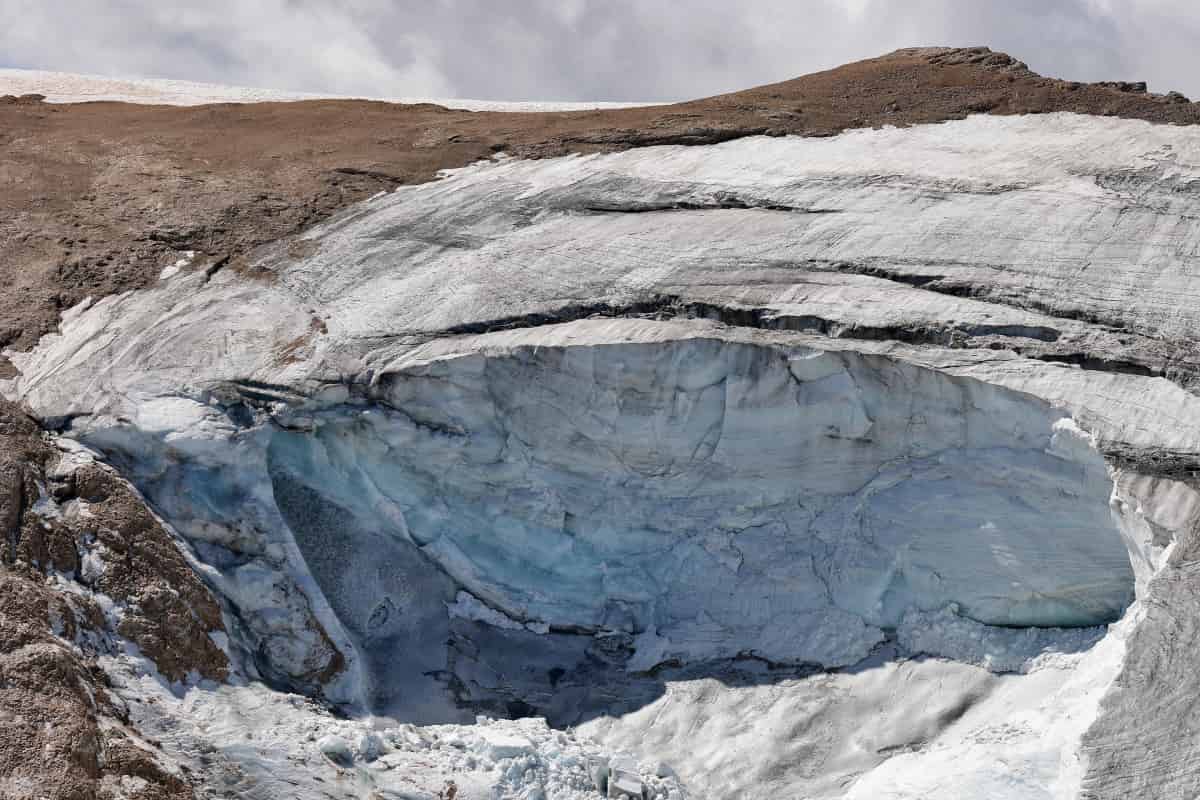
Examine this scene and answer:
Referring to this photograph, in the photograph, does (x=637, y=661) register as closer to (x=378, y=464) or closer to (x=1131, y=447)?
(x=378, y=464)

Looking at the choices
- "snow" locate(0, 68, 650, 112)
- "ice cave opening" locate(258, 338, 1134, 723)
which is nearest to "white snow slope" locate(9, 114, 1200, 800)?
"ice cave opening" locate(258, 338, 1134, 723)

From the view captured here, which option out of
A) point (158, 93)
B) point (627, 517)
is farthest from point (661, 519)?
point (158, 93)

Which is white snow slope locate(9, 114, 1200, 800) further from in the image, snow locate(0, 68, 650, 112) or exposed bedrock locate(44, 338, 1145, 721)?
snow locate(0, 68, 650, 112)

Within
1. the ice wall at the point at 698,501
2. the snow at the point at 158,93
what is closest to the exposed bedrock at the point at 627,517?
the ice wall at the point at 698,501

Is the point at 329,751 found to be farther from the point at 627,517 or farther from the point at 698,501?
the point at 698,501

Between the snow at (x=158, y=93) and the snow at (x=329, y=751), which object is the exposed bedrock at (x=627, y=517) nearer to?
the snow at (x=329, y=751)

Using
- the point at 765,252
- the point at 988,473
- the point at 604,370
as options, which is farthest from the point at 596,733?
the point at 765,252
